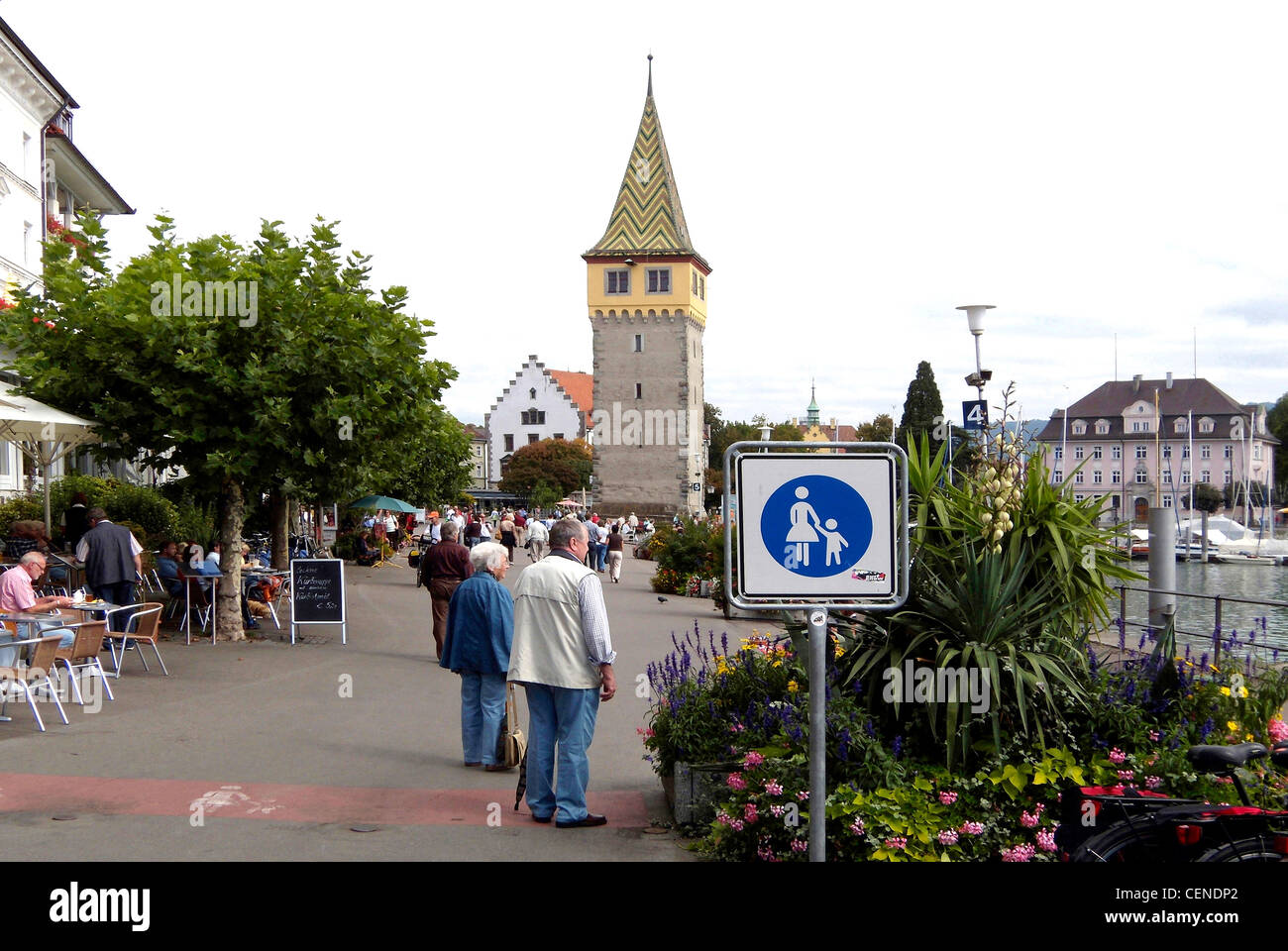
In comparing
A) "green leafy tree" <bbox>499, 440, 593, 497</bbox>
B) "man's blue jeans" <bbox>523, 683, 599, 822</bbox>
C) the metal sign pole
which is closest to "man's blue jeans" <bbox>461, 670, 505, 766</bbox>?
"man's blue jeans" <bbox>523, 683, 599, 822</bbox>

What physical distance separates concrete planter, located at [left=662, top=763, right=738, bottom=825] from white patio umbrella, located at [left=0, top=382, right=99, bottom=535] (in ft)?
34.5

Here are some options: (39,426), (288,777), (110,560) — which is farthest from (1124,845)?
(39,426)

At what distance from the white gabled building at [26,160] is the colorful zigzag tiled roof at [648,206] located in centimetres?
5659

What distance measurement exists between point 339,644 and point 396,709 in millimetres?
5568

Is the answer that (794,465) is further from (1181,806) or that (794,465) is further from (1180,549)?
(1180,549)

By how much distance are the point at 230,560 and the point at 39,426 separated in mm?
3068

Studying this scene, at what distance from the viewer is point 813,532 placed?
432cm

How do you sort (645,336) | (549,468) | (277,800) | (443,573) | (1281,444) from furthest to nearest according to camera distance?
(1281,444) < (549,468) < (645,336) < (443,573) < (277,800)

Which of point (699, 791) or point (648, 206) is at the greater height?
point (648, 206)

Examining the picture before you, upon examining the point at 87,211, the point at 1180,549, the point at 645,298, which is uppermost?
the point at 645,298

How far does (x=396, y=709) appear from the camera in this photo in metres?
12.2

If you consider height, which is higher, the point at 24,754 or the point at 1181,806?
the point at 1181,806

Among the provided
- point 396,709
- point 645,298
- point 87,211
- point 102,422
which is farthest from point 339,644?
point 645,298

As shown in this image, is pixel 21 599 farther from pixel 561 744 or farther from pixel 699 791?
pixel 699 791
